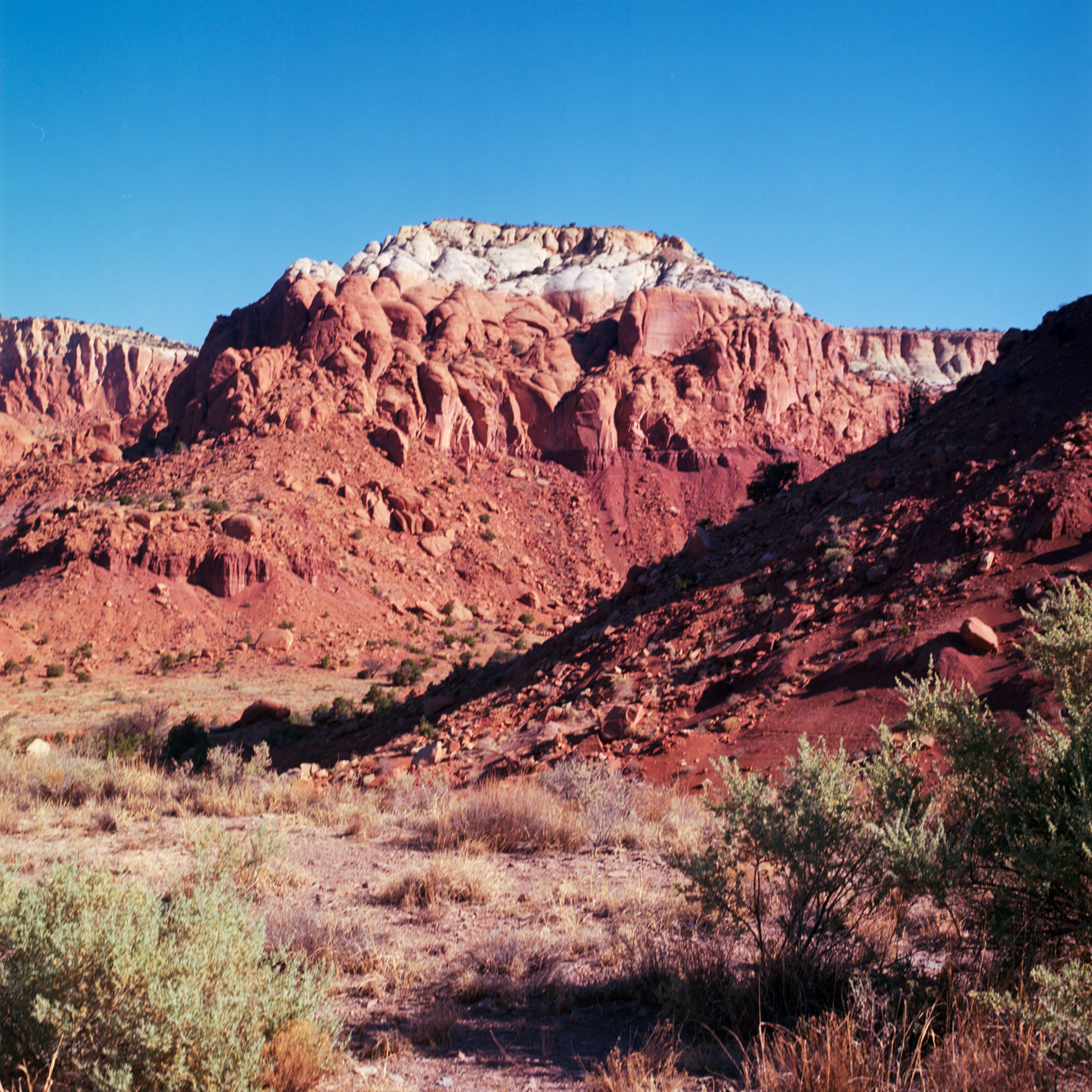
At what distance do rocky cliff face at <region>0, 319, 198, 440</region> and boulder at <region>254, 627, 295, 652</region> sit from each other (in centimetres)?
7595

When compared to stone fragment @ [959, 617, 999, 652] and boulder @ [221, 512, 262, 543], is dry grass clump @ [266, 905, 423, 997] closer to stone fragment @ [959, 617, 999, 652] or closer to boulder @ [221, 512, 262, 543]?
stone fragment @ [959, 617, 999, 652]

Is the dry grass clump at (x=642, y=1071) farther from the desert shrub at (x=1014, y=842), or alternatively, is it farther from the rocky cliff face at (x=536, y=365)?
the rocky cliff face at (x=536, y=365)

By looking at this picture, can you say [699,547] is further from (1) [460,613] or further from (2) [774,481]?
(1) [460,613]

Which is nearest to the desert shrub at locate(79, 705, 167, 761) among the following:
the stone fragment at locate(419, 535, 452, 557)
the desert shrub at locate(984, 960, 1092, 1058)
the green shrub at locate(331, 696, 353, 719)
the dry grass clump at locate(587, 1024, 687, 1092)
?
the green shrub at locate(331, 696, 353, 719)

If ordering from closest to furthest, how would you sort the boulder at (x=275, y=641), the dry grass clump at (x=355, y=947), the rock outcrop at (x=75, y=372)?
the dry grass clump at (x=355, y=947)
the boulder at (x=275, y=641)
the rock outcrop at (x=75, y=372)

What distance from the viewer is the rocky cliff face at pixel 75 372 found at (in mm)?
97438

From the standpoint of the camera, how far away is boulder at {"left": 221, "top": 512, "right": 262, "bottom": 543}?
34.6m

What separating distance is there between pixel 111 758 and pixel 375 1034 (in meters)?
9.59

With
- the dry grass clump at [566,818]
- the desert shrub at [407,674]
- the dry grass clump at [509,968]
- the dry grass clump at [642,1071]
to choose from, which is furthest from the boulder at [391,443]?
the dry grass clump at [642,1071]

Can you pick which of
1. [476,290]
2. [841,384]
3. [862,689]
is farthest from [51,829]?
[841,384]

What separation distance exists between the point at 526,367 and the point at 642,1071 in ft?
173

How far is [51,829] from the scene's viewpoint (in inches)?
333

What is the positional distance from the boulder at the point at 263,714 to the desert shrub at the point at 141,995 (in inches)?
692

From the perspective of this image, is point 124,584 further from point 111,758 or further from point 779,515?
point 779,515
